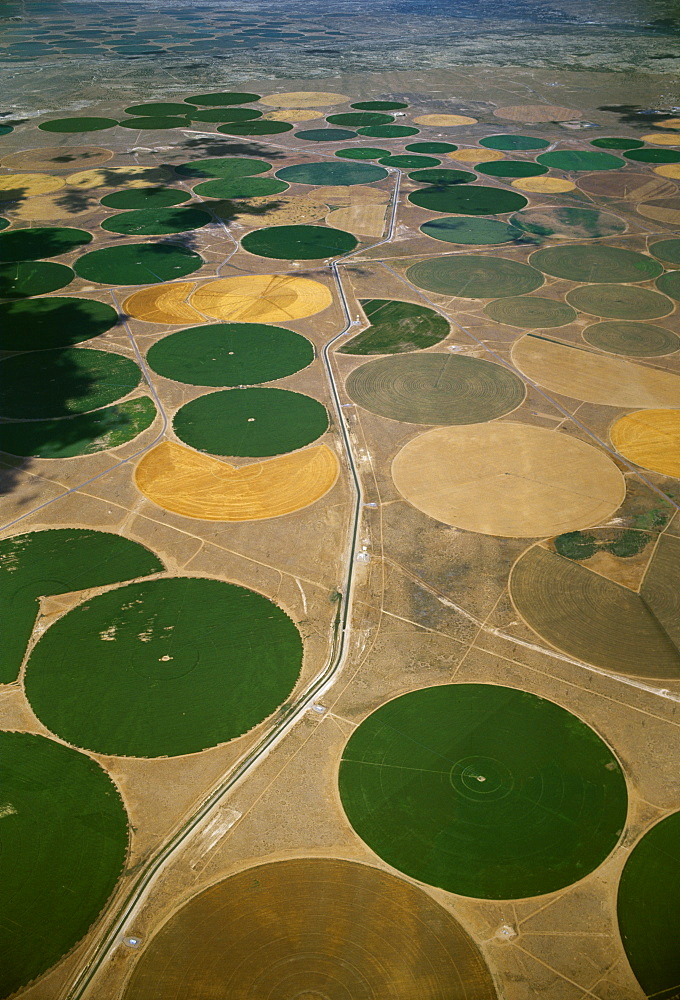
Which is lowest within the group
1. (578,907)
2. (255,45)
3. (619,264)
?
(578,907)

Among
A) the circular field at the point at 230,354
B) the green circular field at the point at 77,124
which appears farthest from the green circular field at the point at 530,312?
the green circular field at the point at 77,124

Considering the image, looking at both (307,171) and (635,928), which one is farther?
(307,171)

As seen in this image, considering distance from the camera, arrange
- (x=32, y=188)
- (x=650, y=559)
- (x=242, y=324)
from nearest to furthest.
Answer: (x=650, y=559) < (x=242, y=324) < (x=32, y=188)

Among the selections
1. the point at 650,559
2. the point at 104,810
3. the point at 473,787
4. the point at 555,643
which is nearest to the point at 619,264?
the point at 650,559

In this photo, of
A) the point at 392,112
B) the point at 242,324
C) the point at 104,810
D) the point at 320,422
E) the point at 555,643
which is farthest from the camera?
the point at 392,112

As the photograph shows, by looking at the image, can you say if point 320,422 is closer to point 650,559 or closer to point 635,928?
point 650,559

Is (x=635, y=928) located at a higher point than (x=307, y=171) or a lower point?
lower

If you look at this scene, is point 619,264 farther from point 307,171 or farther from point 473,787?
point 473,787

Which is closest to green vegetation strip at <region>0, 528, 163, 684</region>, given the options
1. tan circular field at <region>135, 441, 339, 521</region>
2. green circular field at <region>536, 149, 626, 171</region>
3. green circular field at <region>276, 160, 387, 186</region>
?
tan circular field at <region>135, 441, 339, 521</region>
